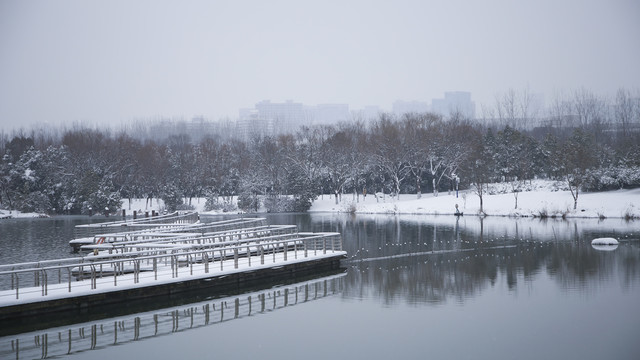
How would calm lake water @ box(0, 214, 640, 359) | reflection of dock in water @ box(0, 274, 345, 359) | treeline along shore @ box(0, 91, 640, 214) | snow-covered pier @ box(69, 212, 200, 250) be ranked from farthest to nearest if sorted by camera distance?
treeline along shore @ box(0, 91, 640, 214)
snow-covered pier @ box(69, 212, 200, 250)
reflection of dock in water @ box(0, 274, 345, 359)
calm lake water @ box(0, 214, 640, 359)

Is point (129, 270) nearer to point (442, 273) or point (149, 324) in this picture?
point (149, 324)

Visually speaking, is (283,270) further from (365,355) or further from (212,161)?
(212,161)

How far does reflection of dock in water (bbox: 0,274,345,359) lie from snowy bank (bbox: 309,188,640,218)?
3321 centimetres

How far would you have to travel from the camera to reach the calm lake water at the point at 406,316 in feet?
54.4

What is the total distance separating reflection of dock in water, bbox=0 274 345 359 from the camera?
Result: 17.0 meters

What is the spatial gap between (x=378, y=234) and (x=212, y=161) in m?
48.8

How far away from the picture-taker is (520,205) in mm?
56625

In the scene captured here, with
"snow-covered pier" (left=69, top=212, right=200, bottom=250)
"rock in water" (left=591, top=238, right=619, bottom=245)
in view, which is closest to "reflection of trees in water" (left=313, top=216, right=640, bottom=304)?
"rock in water" (left=591, top=238, right=619, bottom=245)

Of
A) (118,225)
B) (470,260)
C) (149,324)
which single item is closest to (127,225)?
(118,225)

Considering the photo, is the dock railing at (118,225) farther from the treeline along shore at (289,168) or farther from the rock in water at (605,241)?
the rock in water at (605,241)

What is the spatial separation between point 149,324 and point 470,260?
678 inches

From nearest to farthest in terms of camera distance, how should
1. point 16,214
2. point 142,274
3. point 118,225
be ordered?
point 142,274, point 118,225, point 16,214

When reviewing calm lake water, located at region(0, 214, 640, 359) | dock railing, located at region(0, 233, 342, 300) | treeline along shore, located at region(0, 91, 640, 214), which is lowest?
calm lake water, located at region(0, 214, 640, 359)

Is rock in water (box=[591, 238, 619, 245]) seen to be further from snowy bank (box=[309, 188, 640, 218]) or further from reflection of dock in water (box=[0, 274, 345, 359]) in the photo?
reflection of dock in water (box=[0, 274, 345, 359])
